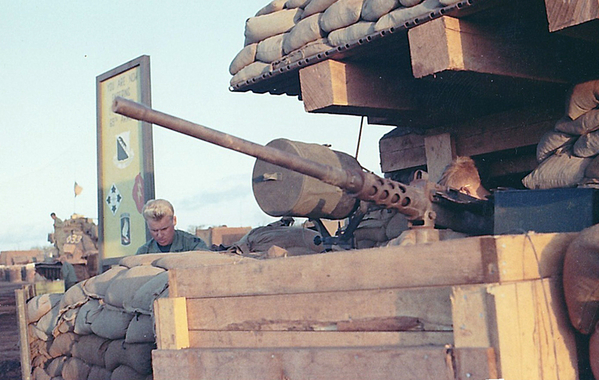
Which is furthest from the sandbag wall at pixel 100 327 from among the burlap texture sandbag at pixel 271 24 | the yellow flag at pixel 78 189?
the yellow flag at pixel 78 189

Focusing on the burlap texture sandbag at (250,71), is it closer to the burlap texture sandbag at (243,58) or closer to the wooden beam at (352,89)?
the burlap texture sandbag at (243,58)

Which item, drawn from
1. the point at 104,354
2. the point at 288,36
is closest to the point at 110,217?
the point at 104,354

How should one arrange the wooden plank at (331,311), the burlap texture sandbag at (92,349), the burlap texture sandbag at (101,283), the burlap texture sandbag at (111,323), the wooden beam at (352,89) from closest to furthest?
the wooden plank at (331,311)
the wooden beam at (352,89)
the burlap texture sandbag at (111,323)
the burlap texture sandbag at (92,349)
the burlap texture sandbag at (101,283)

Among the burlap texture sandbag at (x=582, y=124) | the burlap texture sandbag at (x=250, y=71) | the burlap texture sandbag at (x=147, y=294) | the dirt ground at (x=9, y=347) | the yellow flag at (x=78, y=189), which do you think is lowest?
the dirt ground at (x=9, y=347)

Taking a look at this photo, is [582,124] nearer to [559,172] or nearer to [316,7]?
[559,172]

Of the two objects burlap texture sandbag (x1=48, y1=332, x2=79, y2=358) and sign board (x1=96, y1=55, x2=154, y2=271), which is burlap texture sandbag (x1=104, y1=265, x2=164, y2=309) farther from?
sign board (x1=96, y1=55, x2=154, y2=271)

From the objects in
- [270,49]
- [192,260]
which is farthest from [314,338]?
[270,49]

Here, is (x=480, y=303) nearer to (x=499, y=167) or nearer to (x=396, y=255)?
(x=396, y=255)

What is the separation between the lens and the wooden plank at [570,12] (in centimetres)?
279

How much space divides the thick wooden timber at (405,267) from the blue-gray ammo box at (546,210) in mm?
839

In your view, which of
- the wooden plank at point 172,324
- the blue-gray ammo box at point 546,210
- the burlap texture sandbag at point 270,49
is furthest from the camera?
the burlap texture sandbag at point 270,49

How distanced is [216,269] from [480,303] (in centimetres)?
100

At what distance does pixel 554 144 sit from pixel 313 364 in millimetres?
1860

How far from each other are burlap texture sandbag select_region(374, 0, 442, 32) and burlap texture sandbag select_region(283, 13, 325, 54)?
1.50ft
